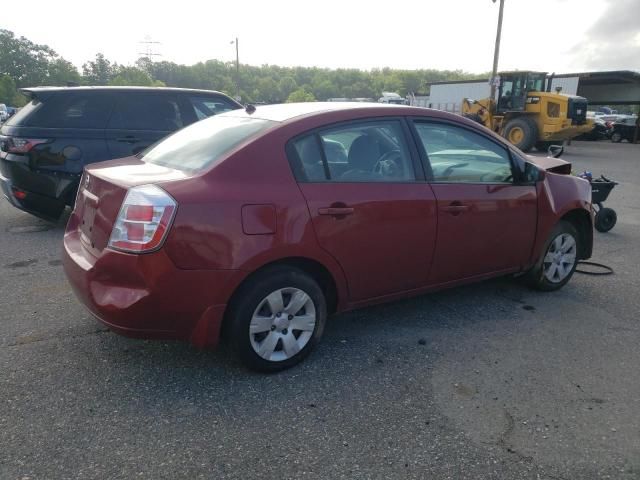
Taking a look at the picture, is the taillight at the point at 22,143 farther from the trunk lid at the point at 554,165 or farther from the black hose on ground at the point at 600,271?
the black hose on ground at the point at 600,271

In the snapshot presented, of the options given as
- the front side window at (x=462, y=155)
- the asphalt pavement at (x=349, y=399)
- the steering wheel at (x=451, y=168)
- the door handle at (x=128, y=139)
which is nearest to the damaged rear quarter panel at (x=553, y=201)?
the front side window at (x=462, y=155)

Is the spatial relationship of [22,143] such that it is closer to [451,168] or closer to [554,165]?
[451,168]

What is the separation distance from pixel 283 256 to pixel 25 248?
4.00m

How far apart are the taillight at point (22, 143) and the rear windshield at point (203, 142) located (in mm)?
2829

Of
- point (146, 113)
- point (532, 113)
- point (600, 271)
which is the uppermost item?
point (146, 113)

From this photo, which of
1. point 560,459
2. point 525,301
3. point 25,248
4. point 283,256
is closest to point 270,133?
point 283,256

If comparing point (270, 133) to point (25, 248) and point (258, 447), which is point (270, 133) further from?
point (25, 248)

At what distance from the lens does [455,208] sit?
3.77m

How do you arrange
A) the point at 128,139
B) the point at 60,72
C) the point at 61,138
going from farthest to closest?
the point at 60,72, the point at 128,139, the point at 61,138

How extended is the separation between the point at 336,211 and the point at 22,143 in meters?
4.53

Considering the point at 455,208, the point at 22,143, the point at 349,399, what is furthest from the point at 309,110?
the point at 22,143

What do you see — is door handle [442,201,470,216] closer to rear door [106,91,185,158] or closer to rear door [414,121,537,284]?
rear door [414,121,537,284]

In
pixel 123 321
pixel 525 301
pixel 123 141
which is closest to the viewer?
pixel 123 321

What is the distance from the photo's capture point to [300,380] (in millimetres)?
3164
